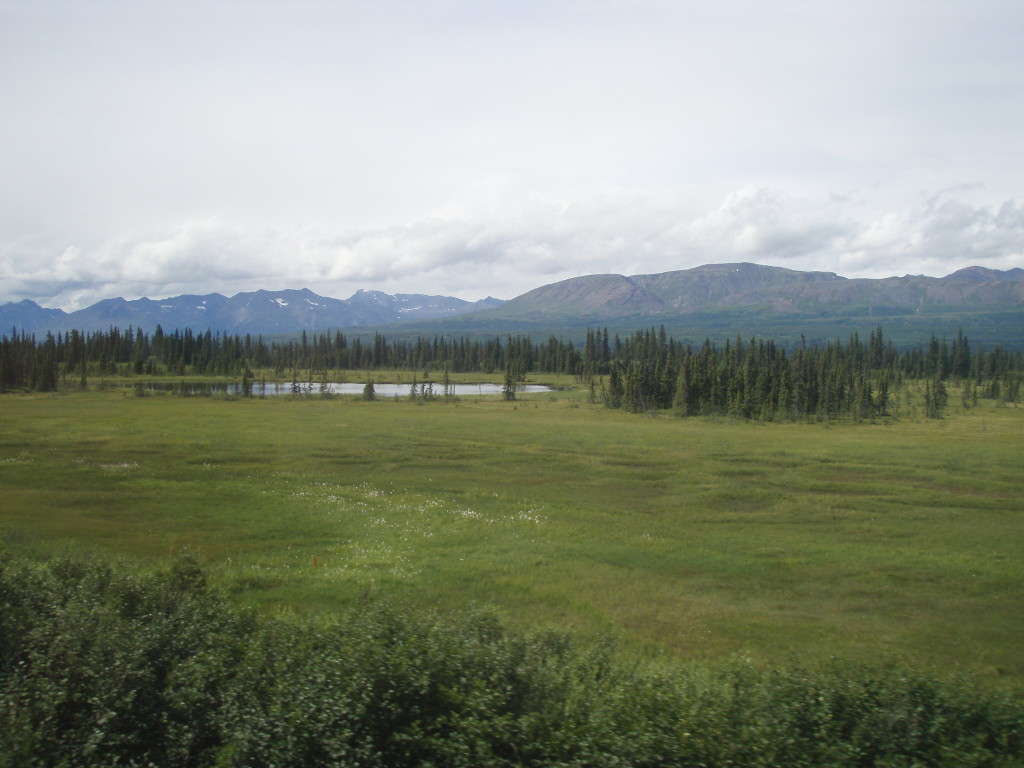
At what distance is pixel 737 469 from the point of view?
51219 millimetres

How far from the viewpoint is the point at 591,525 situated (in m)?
33.3

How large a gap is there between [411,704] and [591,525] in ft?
70.8

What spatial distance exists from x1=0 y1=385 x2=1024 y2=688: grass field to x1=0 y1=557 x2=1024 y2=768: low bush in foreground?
5032 mm

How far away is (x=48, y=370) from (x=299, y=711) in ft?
458

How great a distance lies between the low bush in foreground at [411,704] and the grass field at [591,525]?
5.03 m

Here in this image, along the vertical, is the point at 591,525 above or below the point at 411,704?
below

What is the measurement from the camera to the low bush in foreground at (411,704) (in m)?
11.3

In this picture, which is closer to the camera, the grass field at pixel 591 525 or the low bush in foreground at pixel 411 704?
the low bush in foreground at pixel 411 704

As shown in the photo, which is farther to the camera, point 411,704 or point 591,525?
point 591,525

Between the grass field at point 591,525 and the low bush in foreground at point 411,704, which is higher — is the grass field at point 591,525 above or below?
below

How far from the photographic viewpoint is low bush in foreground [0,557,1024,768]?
37.0ft

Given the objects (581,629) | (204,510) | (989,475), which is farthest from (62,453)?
(989,475)

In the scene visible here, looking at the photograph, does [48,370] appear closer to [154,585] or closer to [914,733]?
[154,585]

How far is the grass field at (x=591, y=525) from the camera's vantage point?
A: 70.2 feet
